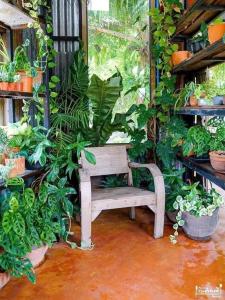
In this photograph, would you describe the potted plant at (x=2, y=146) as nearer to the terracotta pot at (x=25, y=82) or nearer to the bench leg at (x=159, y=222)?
the terracotta pot at (x=25, y=82)

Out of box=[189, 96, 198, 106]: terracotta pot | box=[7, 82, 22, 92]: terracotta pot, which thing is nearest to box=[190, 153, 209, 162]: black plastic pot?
box=[189, 96, 198, 106]: terracotta pot

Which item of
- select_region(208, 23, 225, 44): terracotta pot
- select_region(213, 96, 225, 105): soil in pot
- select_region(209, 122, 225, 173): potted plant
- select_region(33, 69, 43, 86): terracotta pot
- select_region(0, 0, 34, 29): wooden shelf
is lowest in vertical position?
select_region(209, 122, 225, 173): potted plant

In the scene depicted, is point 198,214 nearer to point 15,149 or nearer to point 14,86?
point 15,149

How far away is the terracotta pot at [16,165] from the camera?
6.63 feet

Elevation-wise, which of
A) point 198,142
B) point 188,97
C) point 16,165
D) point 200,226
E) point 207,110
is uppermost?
point 188,97

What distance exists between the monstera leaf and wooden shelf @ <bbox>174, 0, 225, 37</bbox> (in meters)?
0.80

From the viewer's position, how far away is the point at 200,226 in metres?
2.59

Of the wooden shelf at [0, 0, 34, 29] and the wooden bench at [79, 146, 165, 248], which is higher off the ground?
the wooden shelf at [0, 0, 34, 29]

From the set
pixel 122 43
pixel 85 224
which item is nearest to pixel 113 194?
pixel 85 224

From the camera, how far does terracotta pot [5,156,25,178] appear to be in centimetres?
202

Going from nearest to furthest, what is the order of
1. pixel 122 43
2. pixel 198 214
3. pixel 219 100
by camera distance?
pixel 219 100 → pixel 198 214 → pixel 122 43

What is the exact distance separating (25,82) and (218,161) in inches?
58.1

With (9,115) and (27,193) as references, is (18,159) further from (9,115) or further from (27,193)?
(9,115)

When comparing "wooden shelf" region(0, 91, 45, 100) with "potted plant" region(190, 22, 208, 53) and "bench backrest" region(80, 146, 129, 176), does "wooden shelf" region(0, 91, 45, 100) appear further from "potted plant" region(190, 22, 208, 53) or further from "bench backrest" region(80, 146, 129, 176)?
"potted plant" region(190, 22, 208, 53)
